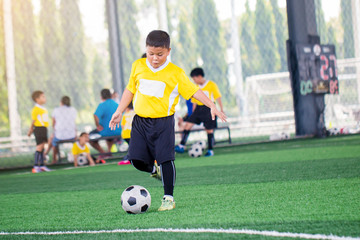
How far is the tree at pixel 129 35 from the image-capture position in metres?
21.7

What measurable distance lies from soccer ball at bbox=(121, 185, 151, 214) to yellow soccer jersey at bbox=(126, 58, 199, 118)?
0.58m

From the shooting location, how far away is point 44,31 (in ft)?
71.2

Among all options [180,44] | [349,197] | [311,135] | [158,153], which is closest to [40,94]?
[311,135]

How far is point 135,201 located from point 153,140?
1.65 ft

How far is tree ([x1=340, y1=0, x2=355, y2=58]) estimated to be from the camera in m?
14.9

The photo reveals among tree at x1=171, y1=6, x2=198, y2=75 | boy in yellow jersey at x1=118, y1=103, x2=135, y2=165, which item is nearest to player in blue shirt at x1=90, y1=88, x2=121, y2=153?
boy in yellow jersey at x1=118, y1=103, x2=135, y2=165

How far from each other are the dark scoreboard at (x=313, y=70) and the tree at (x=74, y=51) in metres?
10.4

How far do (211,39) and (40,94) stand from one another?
12.1 metres

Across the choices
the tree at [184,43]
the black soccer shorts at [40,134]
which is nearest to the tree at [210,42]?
the tree at [184,43]

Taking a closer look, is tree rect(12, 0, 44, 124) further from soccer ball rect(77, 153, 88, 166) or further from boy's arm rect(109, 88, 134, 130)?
boy's arm rect(109, 88, 134, 130)

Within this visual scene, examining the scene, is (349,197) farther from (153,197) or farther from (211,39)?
(211,39)

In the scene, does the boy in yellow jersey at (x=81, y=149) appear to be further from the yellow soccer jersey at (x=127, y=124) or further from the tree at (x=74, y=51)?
the tree at (x=74, y=51)

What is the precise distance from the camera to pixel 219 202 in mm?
4012

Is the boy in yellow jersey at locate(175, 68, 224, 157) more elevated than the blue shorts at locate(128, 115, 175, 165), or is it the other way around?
the boy in yellow jersey at locate(175, 68, 224, 157)
